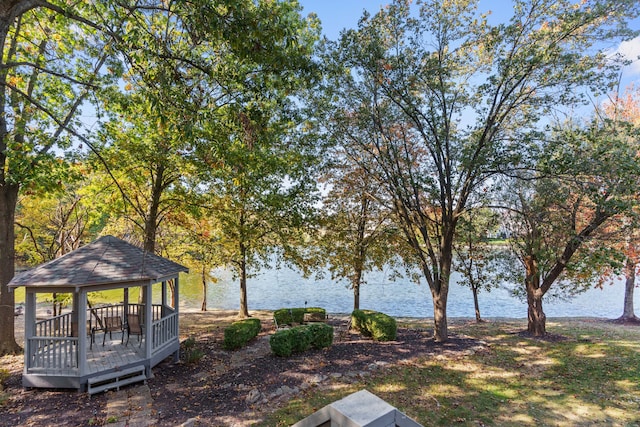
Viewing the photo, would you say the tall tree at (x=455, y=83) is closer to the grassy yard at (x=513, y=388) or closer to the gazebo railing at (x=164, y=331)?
the grassy yard at (x=513, y=388)

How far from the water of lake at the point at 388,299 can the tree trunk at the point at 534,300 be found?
7.94 m

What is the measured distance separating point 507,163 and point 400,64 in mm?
3952

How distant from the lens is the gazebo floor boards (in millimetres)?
6609

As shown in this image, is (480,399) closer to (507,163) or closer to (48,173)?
(507,163)

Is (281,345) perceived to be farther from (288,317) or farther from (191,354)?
(288,317)

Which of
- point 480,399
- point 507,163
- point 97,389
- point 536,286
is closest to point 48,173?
point 97,389

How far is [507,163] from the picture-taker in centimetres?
836

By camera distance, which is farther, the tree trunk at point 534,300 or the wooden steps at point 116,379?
the tree trunk at point 534,300

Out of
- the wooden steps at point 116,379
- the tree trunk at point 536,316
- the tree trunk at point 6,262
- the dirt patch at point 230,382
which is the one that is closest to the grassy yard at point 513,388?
the dirt patch at point 230,382

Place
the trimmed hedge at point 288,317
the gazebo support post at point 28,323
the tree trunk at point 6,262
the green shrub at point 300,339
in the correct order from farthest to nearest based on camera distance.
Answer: the trimmed hedge at point 288,317
the green shrub at point 300,339
the tree trunk at point 6,262
the gazebo support post at point 28,323

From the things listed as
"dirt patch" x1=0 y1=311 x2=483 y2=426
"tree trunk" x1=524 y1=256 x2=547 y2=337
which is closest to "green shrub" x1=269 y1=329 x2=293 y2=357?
"dirt patch" x1=0 y1=311 x2=483 y2=426

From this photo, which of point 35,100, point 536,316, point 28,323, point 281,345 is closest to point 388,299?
point 536,316

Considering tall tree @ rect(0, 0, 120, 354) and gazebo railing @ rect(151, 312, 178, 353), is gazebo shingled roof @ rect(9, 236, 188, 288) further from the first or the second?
tall tree @ rect(0, 0, 120, 354)

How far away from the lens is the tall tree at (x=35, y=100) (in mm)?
7660
